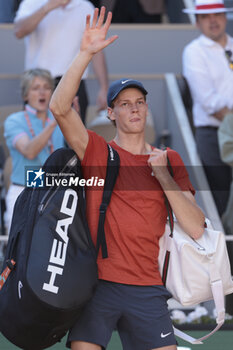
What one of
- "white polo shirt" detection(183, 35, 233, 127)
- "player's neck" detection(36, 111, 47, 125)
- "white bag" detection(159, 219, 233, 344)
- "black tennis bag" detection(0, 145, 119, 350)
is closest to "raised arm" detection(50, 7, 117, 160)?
"black tennis bag" detection(0, 145, 119, 350)

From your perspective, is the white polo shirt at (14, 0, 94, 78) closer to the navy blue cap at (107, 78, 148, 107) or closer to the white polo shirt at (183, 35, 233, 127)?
the white polo shirt at (183, 35, 233, 127)

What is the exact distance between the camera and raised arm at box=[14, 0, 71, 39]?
736 centimetres

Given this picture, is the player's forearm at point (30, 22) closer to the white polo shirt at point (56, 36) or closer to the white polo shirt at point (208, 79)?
the white polo shirt at point (56, 36)

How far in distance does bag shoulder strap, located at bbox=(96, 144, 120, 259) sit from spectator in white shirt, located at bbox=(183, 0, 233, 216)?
11.5 feet

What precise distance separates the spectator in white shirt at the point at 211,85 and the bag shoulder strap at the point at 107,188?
350 centimetres

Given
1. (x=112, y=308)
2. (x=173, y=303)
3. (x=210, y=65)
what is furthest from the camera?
(x=210, y=65)

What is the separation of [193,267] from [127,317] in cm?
Result: 38

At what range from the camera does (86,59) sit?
3.72 m

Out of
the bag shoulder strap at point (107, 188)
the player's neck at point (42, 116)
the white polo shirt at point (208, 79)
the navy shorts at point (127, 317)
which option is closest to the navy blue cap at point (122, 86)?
the bag shoulder strap at point (107, 188)

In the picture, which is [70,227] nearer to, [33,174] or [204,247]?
[33,174]

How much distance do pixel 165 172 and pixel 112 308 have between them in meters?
0.65

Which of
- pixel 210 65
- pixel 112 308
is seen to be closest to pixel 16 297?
pixel 112 308

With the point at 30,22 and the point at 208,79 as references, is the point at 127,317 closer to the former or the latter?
the point at 208,79

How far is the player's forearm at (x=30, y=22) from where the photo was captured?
24.3 feet
